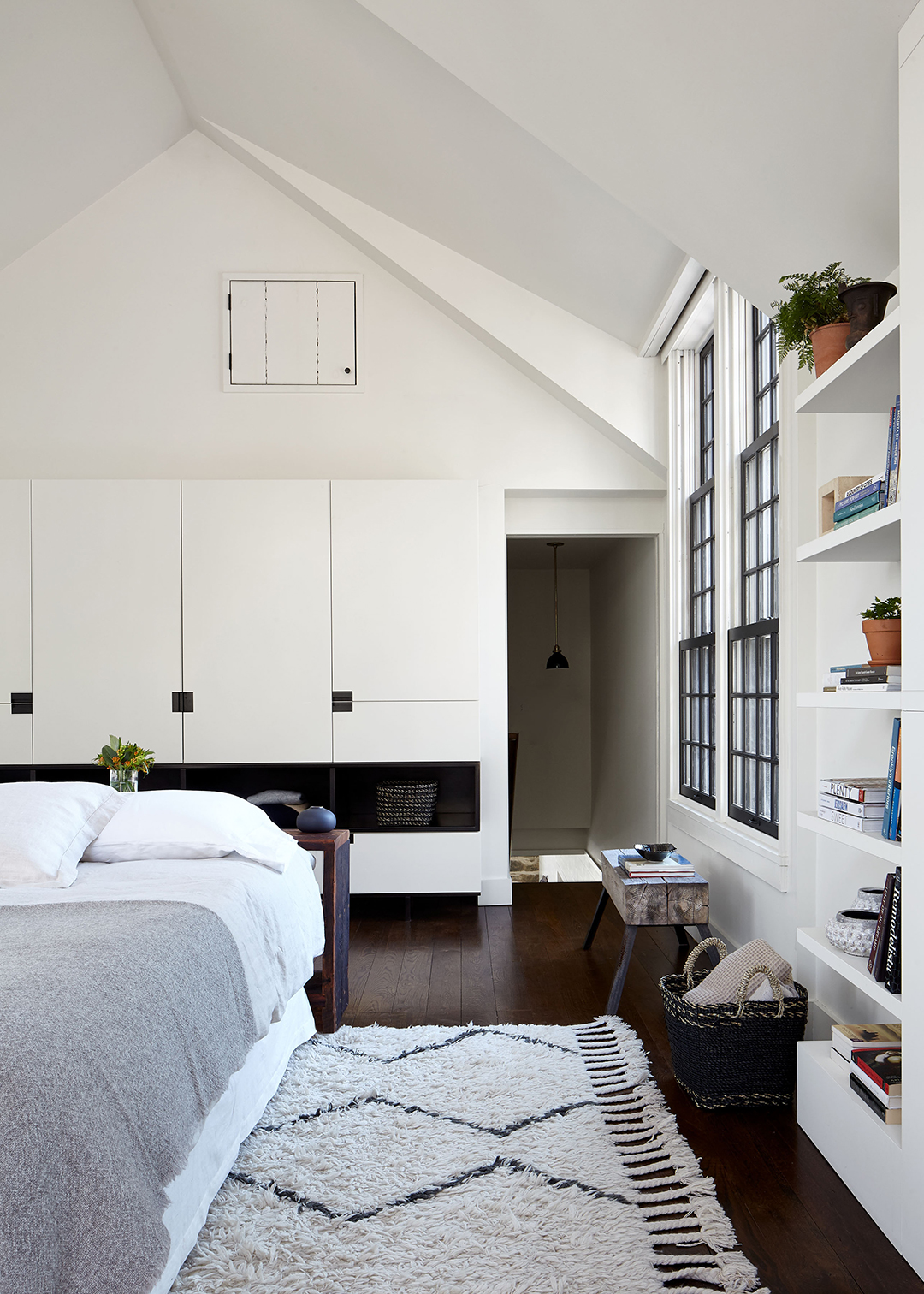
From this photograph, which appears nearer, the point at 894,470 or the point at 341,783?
the point at 894,470

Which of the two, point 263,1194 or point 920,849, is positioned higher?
point 920,849

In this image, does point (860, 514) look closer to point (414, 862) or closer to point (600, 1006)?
point (600, 1006)

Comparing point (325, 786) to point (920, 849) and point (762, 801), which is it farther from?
point (920, 849)

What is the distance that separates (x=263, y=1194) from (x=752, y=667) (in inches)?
94.8

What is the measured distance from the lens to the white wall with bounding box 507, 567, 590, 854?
27.3 ft

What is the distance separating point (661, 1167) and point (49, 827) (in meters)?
1.74

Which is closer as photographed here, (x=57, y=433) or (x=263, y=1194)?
(x=263, y=1194)

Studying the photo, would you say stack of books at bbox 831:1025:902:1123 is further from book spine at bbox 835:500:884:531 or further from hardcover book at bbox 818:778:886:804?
book spine at bbox 835:500:884:531

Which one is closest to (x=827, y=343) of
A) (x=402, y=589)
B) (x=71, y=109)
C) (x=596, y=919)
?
(x=596, y=919)

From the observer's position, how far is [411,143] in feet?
12.3

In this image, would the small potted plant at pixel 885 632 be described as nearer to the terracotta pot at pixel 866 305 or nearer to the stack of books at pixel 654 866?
the terracotta pot at pixel 866 305

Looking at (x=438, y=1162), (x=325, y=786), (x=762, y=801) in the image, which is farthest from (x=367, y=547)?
(x=438, y=1162)

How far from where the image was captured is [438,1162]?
1986 mm

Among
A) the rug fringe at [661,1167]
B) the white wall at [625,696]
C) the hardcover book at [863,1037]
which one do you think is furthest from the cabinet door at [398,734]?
the hardcover book at [863,1037]
